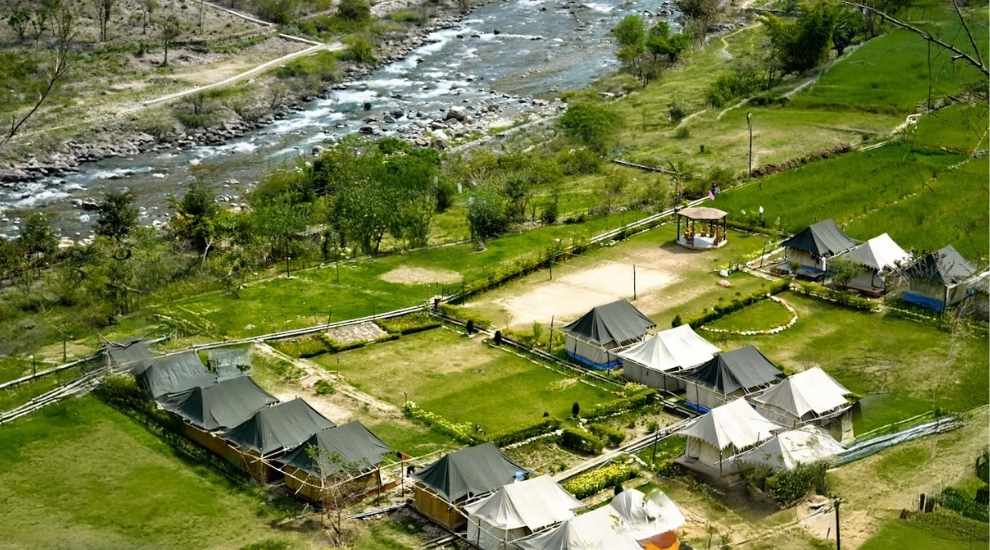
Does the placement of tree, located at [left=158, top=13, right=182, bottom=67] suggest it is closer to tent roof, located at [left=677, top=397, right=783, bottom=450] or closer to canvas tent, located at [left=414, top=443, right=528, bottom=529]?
canvas tent, located at [left=414, top=443, right=528, bottom=529]

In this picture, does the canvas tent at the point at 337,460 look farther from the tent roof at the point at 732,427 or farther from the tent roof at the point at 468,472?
the tent roof at the point at 732,427

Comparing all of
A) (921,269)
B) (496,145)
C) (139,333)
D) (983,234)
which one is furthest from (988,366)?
(496,145)

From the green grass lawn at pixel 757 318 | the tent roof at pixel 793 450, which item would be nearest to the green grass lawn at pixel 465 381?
the tent roof at pixel 793 450

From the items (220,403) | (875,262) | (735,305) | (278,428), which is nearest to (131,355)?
(220,403)

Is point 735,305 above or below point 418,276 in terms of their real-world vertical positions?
above

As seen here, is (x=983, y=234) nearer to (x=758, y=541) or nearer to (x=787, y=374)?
(x=787, y=374)

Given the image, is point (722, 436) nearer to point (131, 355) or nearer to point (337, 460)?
point (337, 460)
